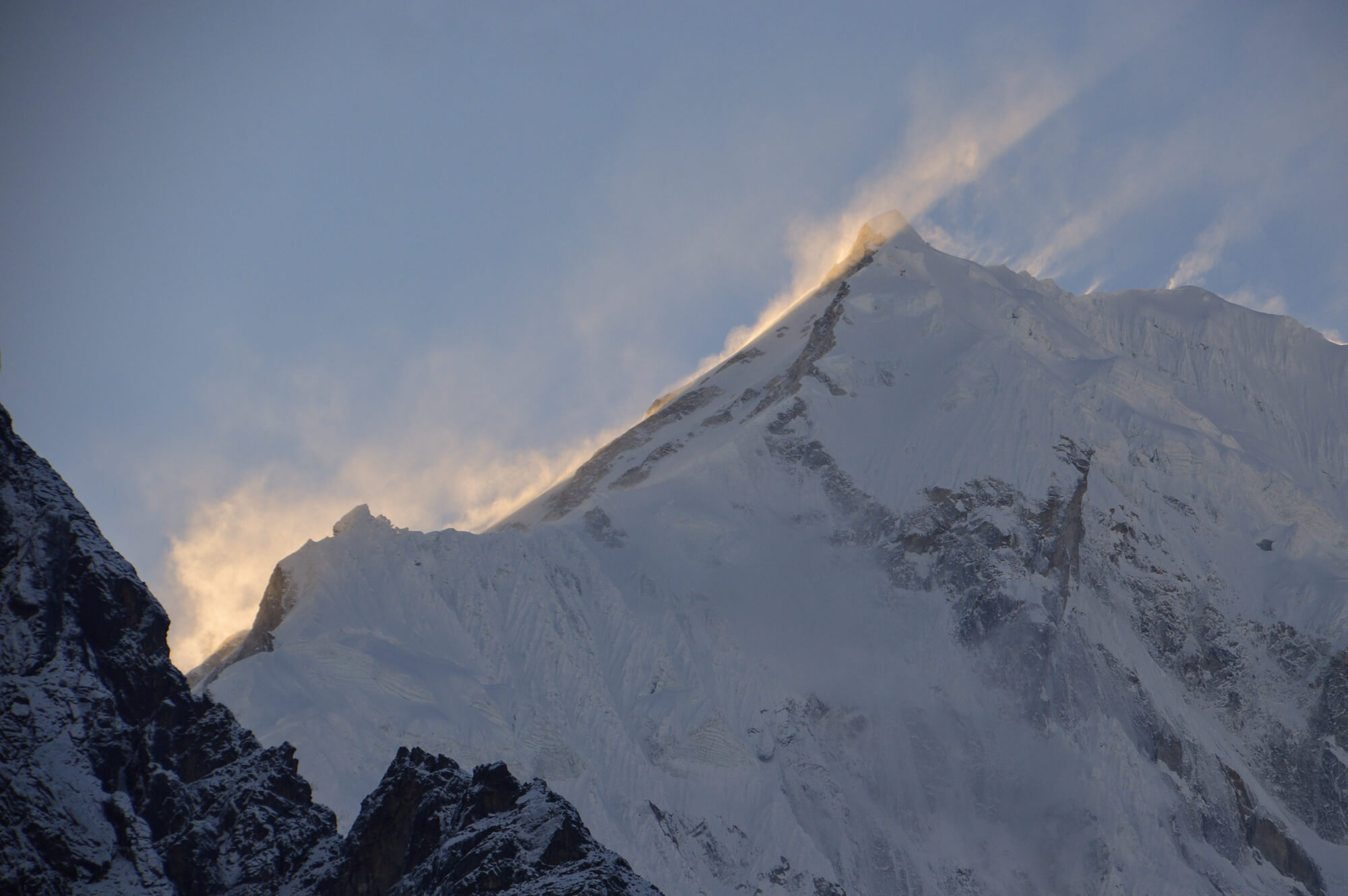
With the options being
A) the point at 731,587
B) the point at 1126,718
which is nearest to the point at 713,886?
the point at 731,587

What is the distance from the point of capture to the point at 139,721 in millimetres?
67438

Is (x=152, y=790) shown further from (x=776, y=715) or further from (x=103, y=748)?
(x=776, y=715)

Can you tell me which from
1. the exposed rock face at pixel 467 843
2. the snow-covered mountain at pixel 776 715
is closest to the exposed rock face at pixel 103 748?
the exposed rock face at pixel 467 843

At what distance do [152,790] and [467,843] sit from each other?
1733 cm

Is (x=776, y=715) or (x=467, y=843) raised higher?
(x=776, y=715)

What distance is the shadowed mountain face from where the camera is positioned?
5681cm

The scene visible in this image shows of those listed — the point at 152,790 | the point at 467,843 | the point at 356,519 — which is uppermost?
the point at 356,519

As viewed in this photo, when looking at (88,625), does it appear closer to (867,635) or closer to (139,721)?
(139,721)

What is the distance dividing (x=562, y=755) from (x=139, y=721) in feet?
269

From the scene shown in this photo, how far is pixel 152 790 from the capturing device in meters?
65.7

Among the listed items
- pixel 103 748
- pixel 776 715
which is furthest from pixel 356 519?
pixel 103 748

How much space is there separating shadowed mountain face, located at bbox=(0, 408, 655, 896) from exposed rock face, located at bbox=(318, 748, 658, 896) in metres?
0.10

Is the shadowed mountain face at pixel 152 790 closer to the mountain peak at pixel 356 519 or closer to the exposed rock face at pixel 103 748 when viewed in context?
the exposed rock face at pixel 103 748

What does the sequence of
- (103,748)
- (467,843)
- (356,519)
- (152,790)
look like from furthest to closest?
1. (356,519)
2. (152,790)
3. (103,748)
4. (467,843)
